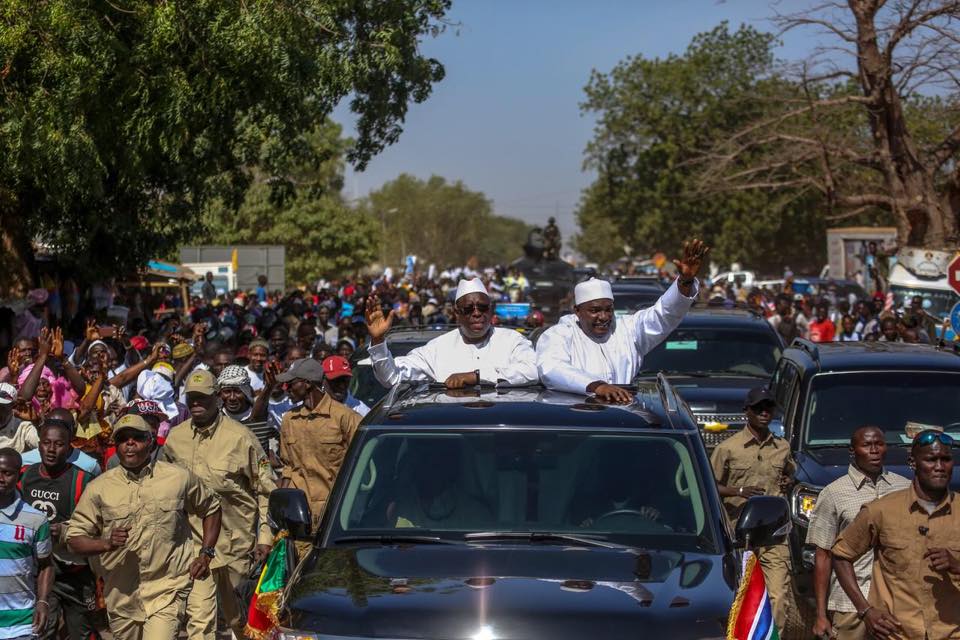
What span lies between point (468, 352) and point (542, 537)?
248 centimetres

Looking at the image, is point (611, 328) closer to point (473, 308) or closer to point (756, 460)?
point (473, 308)

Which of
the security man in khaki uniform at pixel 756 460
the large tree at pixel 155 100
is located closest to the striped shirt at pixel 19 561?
the security man in khaki uniform at pixel 756 460

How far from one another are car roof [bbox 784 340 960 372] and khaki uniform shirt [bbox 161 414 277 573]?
424 centimetres

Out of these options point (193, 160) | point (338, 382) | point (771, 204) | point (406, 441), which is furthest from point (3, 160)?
point (771, 204)

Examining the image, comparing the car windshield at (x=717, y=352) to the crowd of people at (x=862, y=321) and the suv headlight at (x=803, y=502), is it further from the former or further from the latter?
the suv headlight at (x=803, y=502)

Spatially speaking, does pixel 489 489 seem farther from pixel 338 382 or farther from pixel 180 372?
pixel 180 372

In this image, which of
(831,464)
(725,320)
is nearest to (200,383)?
(831,464)

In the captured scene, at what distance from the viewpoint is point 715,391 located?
12.8 metres

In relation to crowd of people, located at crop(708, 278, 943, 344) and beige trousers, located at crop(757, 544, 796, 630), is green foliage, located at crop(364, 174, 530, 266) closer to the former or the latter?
crowd of people, located at crop(708, 278, 943, 344)

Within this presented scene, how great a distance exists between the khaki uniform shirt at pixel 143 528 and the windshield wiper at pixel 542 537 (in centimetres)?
226

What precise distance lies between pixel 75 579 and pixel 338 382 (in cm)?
219

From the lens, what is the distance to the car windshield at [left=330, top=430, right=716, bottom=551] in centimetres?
566

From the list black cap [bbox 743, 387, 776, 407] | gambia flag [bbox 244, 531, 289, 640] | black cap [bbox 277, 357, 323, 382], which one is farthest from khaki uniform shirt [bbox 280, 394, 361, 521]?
gambia flag [bbox 244, 531, 289, 640]

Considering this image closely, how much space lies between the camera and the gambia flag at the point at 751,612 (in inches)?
193
